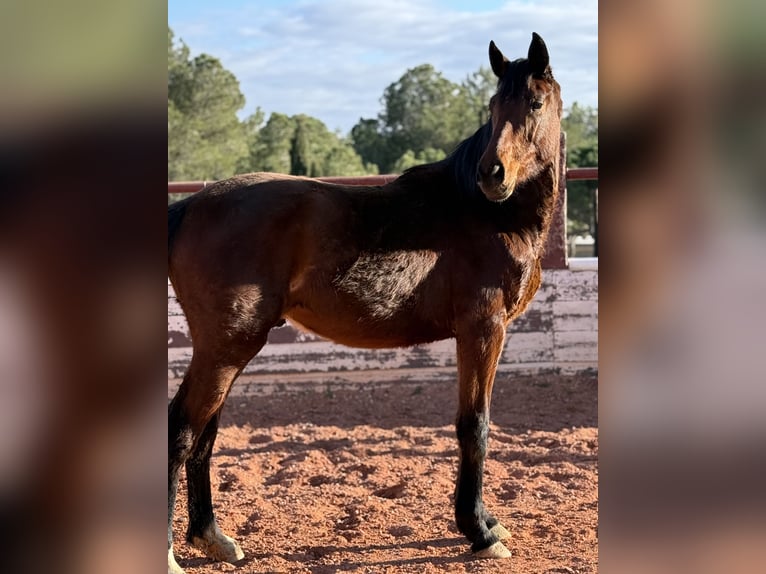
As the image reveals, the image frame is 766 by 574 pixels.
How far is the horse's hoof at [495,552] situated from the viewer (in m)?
3.43

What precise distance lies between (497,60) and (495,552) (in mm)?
2399

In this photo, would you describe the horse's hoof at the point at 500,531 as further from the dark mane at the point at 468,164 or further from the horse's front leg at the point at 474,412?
the dark mane at the point at 468,164

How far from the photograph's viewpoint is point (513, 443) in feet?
17.6

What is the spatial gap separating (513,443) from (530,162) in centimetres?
247

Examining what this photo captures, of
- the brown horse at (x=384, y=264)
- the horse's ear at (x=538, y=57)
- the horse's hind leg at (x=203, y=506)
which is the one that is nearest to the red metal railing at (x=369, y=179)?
the brown horse at (x=384, y=264)

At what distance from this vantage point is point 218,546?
3.44m

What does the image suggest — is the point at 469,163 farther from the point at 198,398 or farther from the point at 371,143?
the point at 371,143

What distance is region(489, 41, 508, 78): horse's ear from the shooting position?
3.68m

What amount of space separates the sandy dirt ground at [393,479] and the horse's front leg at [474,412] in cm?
18

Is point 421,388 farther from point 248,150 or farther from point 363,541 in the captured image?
point 248,150

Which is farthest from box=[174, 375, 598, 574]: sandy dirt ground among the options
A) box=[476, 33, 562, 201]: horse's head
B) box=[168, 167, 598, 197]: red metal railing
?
box=[168, 167, 598, 197]: red metal railing

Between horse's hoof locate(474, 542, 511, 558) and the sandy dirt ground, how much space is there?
0.15 feet

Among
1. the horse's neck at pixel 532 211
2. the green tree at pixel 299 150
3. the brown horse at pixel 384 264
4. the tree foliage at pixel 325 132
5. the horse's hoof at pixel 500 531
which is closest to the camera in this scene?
the brown horse at pixel 384 264
